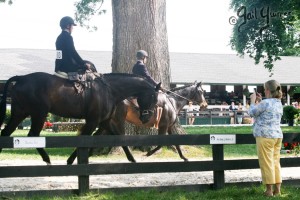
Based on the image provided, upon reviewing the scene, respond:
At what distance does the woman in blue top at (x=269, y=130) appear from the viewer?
7.87 metres

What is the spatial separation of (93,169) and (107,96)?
2.20m

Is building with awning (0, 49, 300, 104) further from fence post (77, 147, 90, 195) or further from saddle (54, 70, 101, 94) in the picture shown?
fence post (77, 147, 90, 195)

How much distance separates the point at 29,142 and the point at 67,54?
9.15 feet

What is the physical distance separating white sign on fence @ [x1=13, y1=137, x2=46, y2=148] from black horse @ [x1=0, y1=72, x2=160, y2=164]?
5.97 ft

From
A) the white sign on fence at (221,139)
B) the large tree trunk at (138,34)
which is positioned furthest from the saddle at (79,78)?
the large tree trunk at (138,34)

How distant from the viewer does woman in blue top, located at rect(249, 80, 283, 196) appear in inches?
310

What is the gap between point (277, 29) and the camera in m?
38.6

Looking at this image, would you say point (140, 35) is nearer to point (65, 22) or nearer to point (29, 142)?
point (65, 22)

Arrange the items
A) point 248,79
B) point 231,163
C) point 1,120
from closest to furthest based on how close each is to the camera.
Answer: point 231,163, point 1,120, point 248,79

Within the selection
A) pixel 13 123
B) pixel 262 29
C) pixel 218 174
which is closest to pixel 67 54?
pixel 13 123

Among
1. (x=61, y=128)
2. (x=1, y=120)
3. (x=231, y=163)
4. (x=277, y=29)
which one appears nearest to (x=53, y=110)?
(x=1, y=120)

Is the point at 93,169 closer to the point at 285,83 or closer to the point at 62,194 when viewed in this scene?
the point at 62,194

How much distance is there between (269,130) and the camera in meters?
7.89

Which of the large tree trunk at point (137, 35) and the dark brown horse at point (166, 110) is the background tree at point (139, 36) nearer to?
the large tree trunk at point (137, 35)
